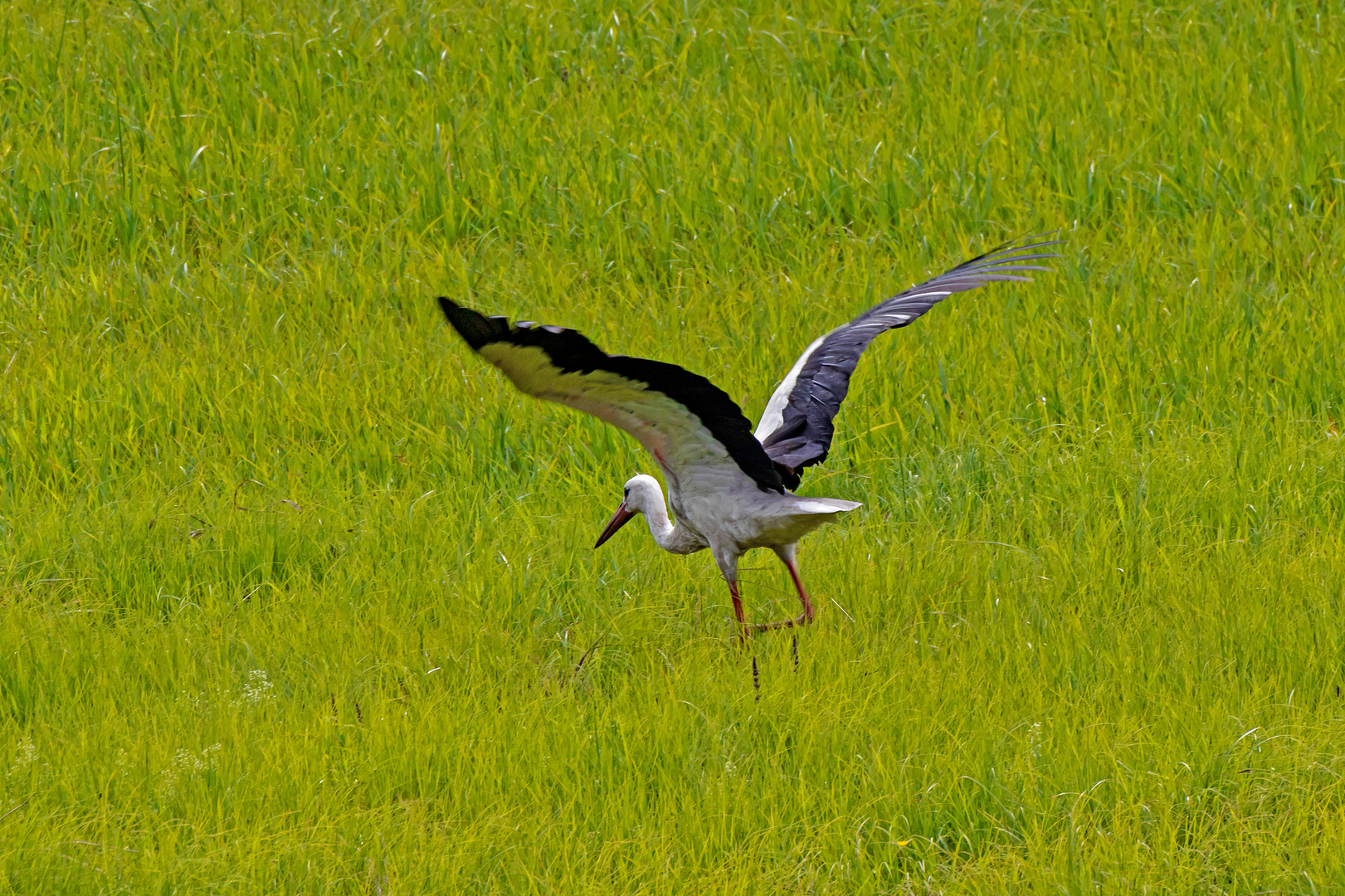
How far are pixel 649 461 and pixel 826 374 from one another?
1032mm

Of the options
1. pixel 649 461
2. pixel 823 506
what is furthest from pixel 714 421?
pixel 649 461

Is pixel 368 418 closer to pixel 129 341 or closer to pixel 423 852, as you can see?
pixel 129 341

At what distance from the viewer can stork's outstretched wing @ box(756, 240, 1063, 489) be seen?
4594 millimetres

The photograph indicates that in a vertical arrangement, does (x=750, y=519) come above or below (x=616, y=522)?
above

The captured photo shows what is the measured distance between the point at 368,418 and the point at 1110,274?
10.8 ft

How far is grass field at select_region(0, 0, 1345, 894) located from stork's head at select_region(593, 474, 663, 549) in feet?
0.59

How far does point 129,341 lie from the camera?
6.48m

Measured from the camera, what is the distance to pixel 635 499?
4.75m

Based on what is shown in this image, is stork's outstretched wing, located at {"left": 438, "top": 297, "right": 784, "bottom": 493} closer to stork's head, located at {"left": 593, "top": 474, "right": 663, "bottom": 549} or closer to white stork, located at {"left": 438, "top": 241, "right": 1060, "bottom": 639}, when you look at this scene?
white stork, located at {"left": 438, "top": 241, "right": 1060, "bottom": 639}

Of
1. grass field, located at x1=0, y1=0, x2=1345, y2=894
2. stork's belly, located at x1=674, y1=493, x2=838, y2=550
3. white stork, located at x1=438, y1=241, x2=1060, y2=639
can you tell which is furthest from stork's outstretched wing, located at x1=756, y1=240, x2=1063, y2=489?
grass field, located at x1=0, y1=0, x2=1345, y2=894

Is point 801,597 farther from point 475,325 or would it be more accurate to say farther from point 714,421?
point 475,325

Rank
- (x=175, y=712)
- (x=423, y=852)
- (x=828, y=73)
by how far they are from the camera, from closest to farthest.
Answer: (x=423, y=852) < (x=175, y=712) < (x=828, y=73)

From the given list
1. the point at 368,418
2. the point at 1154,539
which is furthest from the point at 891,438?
the point at 368,418

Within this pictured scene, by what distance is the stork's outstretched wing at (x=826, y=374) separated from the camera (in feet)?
15.1
